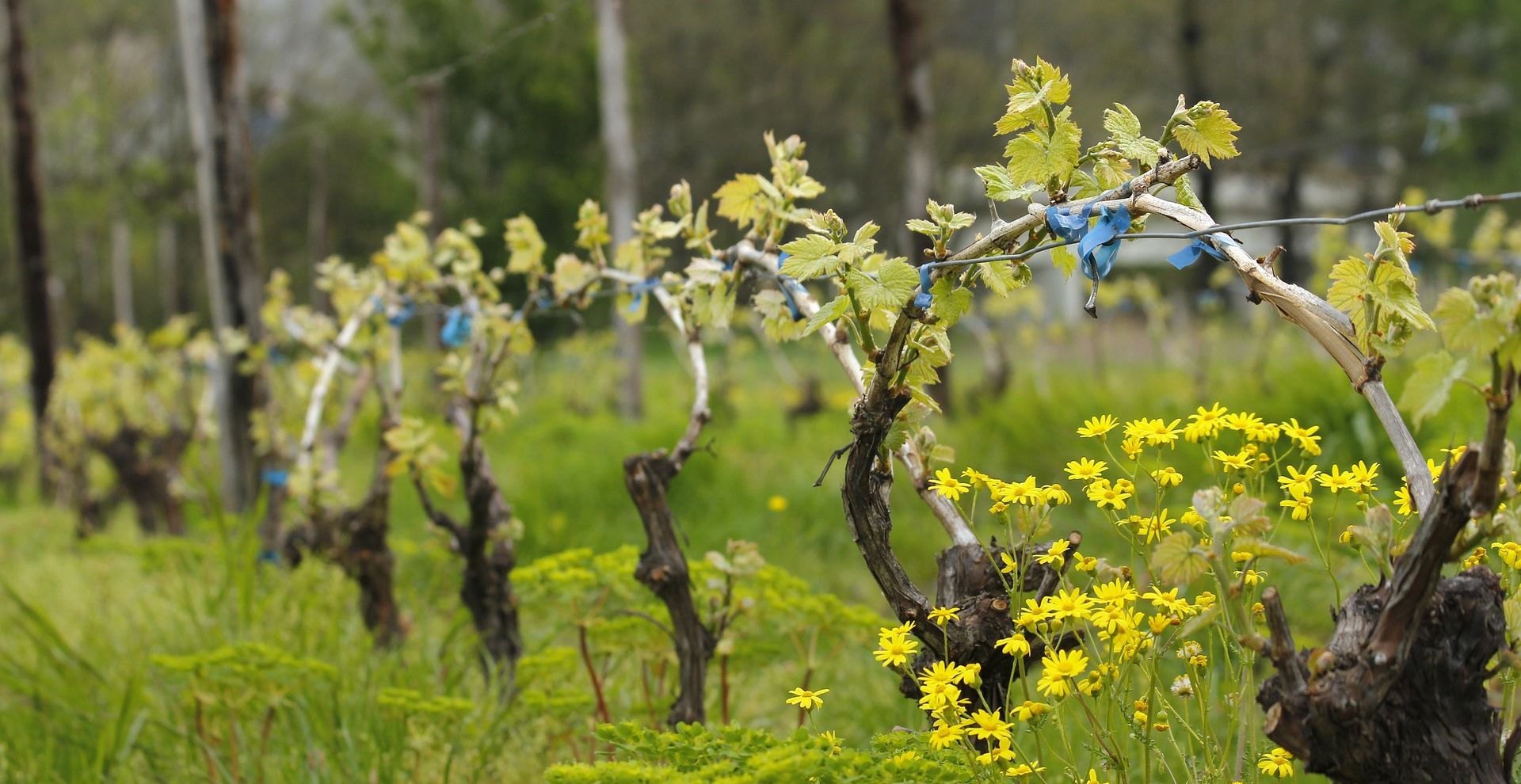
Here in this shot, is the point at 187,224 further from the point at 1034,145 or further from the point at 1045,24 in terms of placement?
the point at 1034,145

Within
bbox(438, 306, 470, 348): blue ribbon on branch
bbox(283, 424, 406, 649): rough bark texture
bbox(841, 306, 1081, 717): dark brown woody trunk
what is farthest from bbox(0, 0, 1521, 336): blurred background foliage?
bbox(841, 306, 1081, 717): dark brown woody trunk

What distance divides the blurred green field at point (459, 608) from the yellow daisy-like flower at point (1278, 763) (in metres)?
0.37

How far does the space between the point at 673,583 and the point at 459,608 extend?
1570 millimetres

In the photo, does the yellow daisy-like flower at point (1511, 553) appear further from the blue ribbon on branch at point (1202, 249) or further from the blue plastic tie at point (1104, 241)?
the blue plastic tie at point (1104, 241)

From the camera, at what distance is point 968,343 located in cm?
1877

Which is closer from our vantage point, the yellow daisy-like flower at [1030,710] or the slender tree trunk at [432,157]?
the yellow daisy-like flower at [1030,710]

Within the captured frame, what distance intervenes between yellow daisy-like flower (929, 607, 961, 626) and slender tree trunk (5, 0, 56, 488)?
817cm

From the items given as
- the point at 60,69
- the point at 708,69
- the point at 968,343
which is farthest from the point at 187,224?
the point at 968,343

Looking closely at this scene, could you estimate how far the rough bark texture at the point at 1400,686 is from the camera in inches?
52.9

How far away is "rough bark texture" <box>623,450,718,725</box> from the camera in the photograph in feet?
8.01

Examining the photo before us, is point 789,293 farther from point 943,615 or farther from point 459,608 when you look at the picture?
point 459,608

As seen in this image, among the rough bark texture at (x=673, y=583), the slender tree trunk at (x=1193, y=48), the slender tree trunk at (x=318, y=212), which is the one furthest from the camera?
the slender tree trunk at (x=318, y=212)

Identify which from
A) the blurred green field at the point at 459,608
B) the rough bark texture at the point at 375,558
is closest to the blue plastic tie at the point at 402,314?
the rough bark texture at the point at 375,558

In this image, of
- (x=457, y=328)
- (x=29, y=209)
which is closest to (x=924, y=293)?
(x=457, y=328)
